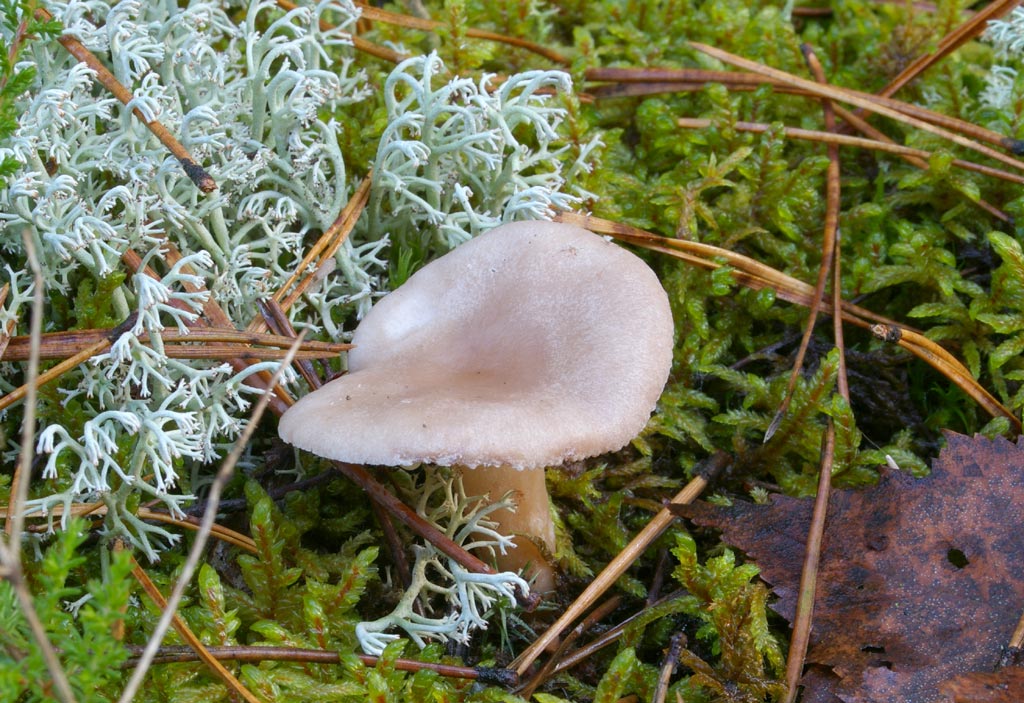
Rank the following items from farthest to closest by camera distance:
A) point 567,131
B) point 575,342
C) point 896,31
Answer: point 896,31 → point 567,131 → point 575,342

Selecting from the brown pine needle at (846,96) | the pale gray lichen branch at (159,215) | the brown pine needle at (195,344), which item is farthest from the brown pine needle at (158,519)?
the brown pine needle at (846,96)

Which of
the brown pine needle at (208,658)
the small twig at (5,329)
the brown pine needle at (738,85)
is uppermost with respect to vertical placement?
the brown pine needle at (738,85)

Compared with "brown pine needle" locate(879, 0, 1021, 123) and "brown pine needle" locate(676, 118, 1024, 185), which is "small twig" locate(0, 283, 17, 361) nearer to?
"brown pine needle" locate(676, 118, 1024, 185)

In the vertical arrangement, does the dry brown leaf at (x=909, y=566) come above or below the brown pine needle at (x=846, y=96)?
below

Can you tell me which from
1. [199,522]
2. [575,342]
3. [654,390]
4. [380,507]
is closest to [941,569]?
[654,390]

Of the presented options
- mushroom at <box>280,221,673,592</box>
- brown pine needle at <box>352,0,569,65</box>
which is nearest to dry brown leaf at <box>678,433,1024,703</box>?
mushroom at <box>280,221,673,592</box>

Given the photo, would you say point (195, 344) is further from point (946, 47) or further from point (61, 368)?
point (946, 47)

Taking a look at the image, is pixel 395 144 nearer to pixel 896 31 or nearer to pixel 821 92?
pixel 821 92

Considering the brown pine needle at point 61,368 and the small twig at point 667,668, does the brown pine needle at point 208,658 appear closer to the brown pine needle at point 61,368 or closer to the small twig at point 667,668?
the brown pine needle at point 61,368
